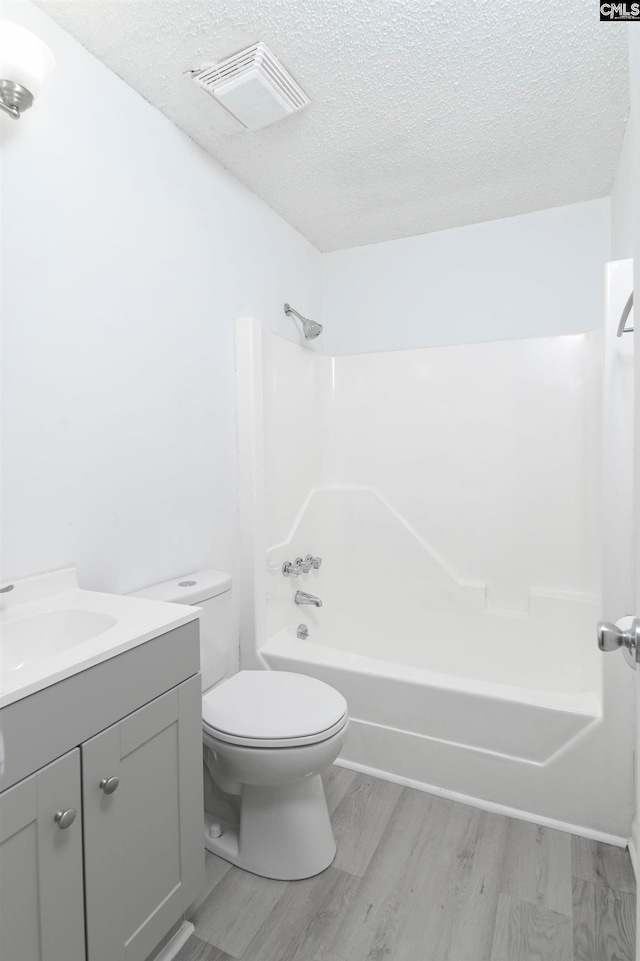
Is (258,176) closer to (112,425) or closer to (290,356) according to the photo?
(290,356)

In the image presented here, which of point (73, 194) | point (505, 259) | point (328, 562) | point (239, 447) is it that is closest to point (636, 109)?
point (73, 194)

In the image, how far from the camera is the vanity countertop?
42.0 inches

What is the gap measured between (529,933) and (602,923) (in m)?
0.21

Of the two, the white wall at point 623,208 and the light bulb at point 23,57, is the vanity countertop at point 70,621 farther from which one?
the white wall at point 623,208

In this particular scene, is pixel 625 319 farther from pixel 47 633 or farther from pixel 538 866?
pixel 47 633

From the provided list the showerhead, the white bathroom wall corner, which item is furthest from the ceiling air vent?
the showerhead

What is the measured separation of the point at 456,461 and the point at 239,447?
3.56ft

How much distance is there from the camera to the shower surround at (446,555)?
1763mm

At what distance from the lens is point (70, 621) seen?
125cm

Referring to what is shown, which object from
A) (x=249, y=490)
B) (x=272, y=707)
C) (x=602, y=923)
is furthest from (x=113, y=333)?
(x=602, y=923)

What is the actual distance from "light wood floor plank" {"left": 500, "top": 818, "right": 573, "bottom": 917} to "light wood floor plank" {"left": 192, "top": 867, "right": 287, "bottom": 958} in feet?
2.18

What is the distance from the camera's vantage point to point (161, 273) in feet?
5.68

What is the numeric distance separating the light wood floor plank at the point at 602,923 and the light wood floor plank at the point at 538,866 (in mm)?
35

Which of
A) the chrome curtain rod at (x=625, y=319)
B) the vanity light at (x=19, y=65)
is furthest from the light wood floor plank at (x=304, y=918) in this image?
the vanity light at (x=19, y=65)
